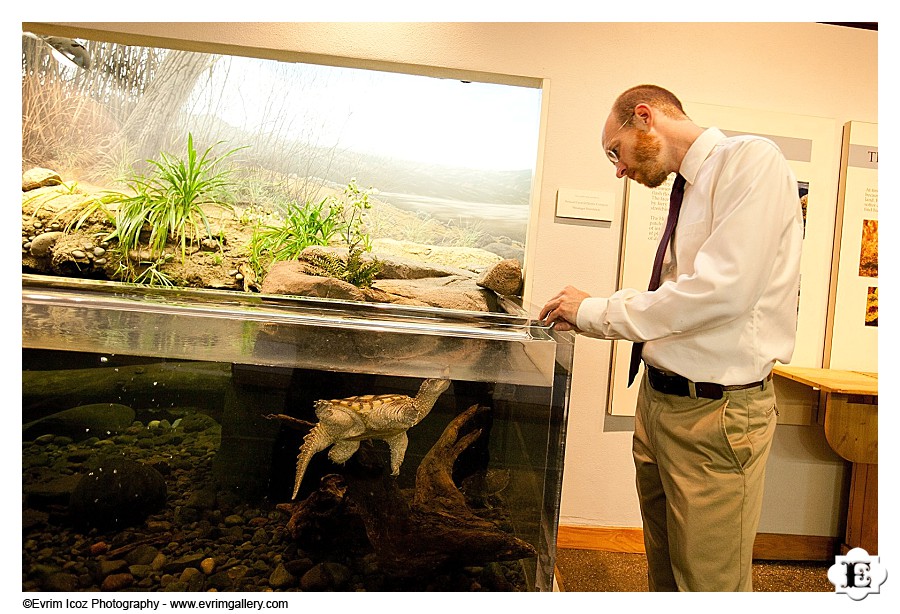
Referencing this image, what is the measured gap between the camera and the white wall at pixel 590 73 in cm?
296

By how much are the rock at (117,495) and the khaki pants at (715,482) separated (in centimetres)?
131

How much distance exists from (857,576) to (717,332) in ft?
2.41

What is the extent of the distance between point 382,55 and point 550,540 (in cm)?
227

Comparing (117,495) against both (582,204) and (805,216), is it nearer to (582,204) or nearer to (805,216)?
(582,204)

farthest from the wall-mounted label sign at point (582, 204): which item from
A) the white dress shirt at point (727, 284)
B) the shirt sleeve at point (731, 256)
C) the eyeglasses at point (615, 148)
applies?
the shirt sleeve at point (731, 256)

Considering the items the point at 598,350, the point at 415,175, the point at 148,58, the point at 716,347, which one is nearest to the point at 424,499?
the point at 716,347

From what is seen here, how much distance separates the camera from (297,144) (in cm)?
315

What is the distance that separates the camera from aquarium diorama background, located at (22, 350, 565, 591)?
1.46 metres

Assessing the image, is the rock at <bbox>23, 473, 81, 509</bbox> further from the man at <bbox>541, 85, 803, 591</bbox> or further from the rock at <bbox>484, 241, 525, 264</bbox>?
the rock at <bbox>484, 241, 525, 264</bbox>

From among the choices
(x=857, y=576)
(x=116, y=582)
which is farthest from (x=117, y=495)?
(x=857, y=576)

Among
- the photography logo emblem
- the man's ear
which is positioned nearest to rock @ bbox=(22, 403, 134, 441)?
the man's ear

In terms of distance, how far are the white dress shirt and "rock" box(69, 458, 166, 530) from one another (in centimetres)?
112

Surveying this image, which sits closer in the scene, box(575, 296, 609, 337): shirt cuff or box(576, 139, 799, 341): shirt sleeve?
box(576, 139, 799, 341): shirt sleeve

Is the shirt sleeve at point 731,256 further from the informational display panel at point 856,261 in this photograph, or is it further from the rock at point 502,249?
the informational display panel at point 856,261
